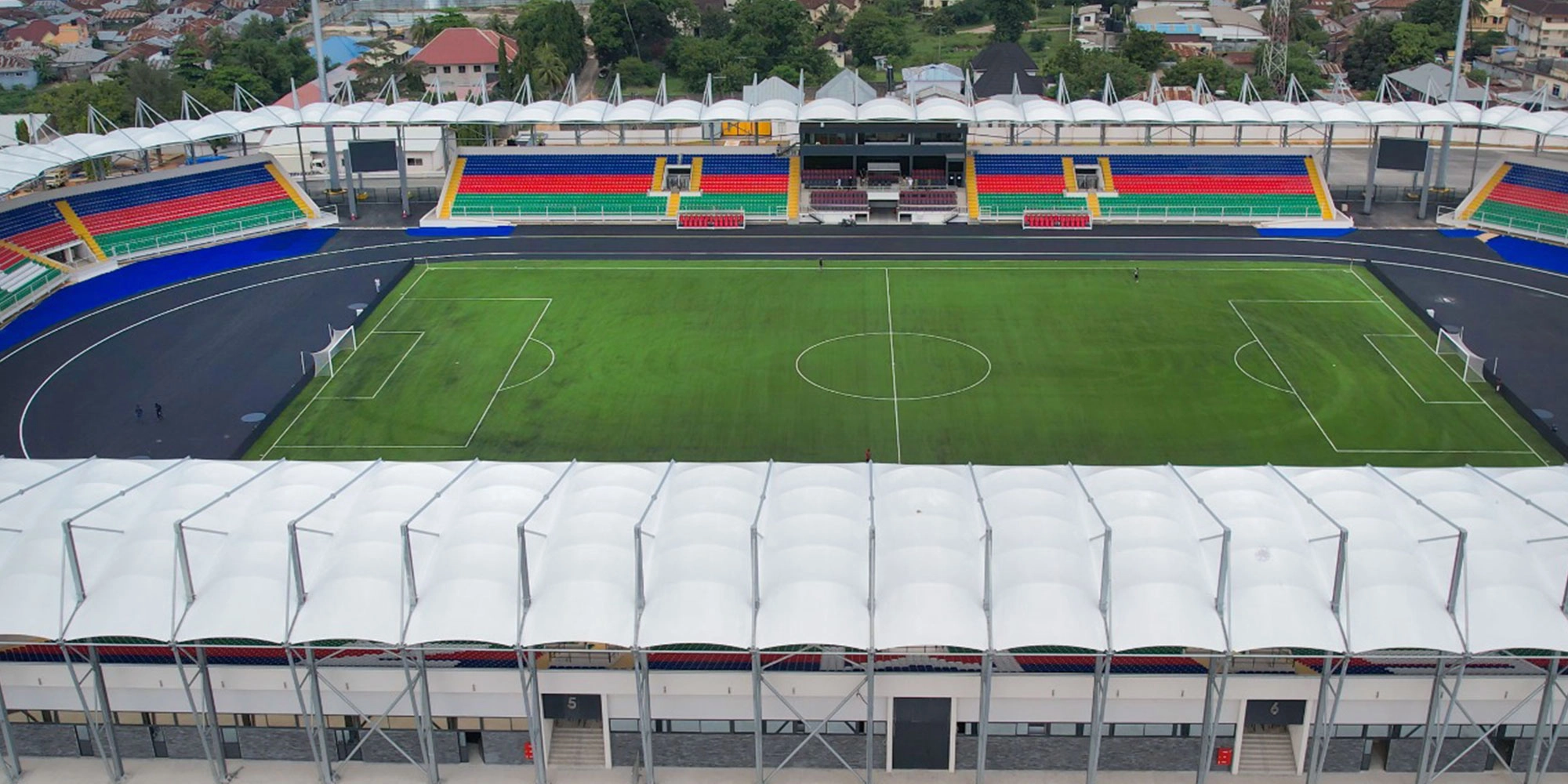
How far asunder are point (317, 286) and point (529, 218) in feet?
54.5

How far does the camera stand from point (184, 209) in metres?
78.6

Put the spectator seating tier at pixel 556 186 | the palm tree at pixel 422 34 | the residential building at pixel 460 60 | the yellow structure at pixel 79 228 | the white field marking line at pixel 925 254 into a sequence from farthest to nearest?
the palm tree at pixel 422 34, the residential building at pixel 460 60, the spectator seating tier at pixel 556 186, the yellow structure at pixel 79 228, the white field marking line at pixel 925 254

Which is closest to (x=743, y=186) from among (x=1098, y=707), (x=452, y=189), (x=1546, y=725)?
(x=452, y=189)

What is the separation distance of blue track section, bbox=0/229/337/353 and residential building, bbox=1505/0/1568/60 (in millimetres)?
135724

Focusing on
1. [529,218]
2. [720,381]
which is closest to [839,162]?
[529,218]

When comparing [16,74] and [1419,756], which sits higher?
[16,74]

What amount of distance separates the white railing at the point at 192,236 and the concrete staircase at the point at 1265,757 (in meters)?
64.3

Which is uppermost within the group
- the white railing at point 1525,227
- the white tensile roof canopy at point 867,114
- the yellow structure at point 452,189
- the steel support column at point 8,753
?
the white tensile roof canopy at point 867,114

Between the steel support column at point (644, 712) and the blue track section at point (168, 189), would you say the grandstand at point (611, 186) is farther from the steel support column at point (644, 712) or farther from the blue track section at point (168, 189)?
the steel support column at point (644, 712)

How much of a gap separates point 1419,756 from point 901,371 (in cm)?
2891

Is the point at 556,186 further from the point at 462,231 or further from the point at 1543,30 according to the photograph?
the point at 1543,30

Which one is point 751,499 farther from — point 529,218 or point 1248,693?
point 529,218

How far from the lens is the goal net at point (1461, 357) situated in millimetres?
56500

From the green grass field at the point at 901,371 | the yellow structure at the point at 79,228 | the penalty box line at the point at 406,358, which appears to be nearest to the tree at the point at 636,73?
the green grass field at the point at 901,371
